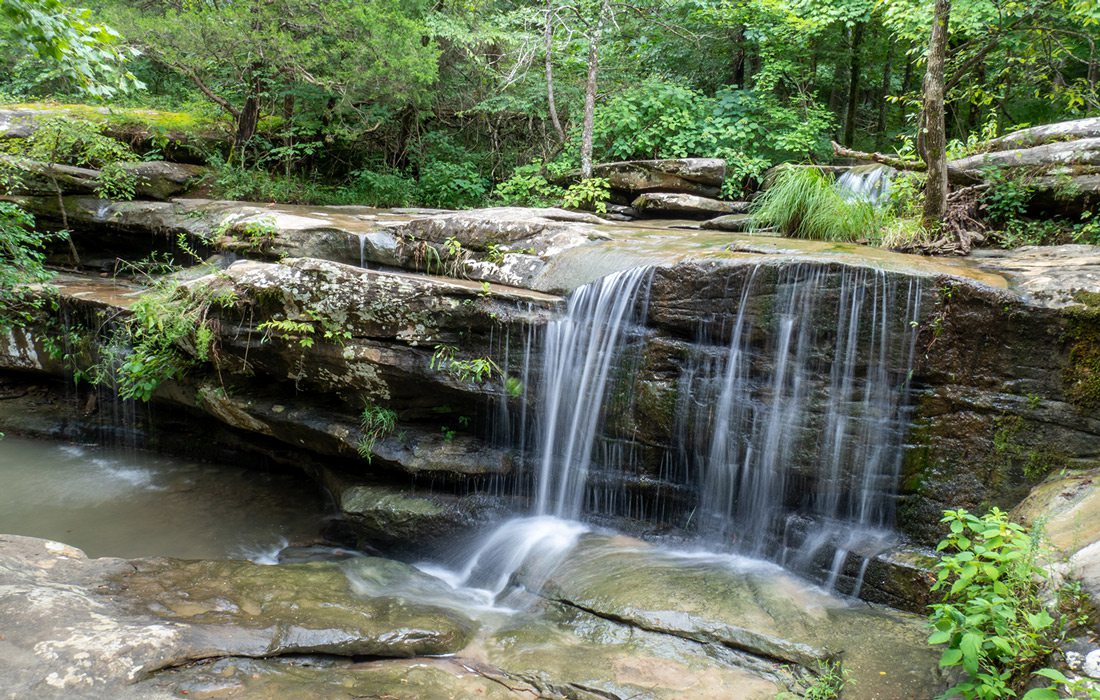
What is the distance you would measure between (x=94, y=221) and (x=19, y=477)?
3.79 metres

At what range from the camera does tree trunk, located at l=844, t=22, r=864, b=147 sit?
40.9 feet

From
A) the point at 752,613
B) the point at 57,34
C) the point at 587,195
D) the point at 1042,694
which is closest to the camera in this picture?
the point at 1042,694

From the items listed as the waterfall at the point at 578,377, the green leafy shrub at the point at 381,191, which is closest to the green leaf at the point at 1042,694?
the waterfall at the point at 578,377

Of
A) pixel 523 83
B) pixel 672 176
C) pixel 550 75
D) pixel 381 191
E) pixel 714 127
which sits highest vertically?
pixel 523 83

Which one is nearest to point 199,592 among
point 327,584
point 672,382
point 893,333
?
point 327,584

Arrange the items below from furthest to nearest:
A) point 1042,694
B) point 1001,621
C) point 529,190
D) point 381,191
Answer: point 381,191 → point 529,190 → point 1001,621 → point 1042,694

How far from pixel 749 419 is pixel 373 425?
338cm

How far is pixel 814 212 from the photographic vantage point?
7273 mm

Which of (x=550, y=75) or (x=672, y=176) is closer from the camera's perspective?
(x=672, y=176)

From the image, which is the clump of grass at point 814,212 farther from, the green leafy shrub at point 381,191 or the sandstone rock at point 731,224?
the green leafy shrub at point 381,191

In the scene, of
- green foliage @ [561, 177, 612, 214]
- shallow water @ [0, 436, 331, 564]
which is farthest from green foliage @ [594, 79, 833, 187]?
shallow water @ [0, 436, 331, 564]

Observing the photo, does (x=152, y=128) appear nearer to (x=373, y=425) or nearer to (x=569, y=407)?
(x=373, y=425)

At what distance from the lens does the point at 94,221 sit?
9375mm

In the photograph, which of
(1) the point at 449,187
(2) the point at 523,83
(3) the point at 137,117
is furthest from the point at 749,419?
(3) the point at 137,117
